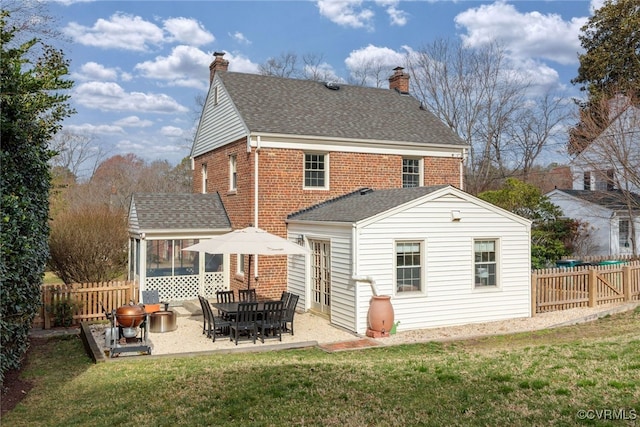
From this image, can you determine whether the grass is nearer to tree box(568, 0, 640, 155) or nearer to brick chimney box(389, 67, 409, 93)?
brick chimney box(389, 67, 409, 93)

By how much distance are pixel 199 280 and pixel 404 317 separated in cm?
852

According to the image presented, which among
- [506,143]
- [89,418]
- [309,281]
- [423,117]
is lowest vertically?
[89,418]

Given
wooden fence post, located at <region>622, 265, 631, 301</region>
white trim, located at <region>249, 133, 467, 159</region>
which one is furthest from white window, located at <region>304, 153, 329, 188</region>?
wooden fence post, located at <region>622, 265, 631, 301</region>

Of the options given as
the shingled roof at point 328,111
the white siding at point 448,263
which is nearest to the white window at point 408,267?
the white siding at point 448,263

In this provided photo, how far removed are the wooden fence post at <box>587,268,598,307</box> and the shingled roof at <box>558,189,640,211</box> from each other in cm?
1205

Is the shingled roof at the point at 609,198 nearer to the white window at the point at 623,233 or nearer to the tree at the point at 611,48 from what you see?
the white window at the point at 623,233

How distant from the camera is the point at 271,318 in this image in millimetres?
12461

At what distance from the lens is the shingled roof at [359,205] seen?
539 inches

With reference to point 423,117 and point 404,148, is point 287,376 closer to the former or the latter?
point 404,148

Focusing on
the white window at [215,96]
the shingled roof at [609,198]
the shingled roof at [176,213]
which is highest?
the white window at [215,96]

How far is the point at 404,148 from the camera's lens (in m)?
19.4

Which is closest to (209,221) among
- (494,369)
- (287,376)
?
(287,376)

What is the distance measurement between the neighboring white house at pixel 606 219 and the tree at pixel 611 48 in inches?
323

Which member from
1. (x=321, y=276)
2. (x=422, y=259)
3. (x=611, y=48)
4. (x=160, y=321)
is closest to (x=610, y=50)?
(x=611, y=48)
